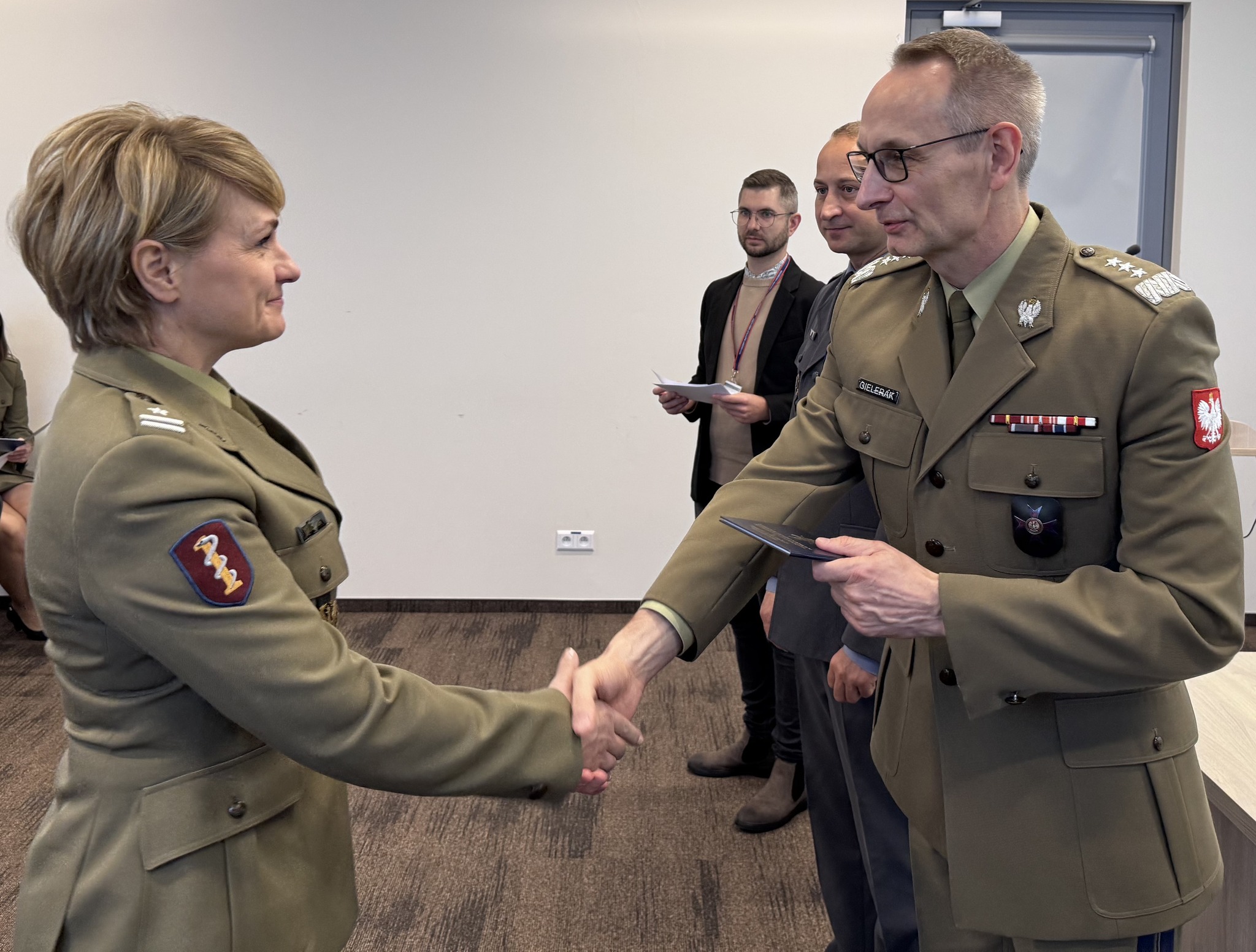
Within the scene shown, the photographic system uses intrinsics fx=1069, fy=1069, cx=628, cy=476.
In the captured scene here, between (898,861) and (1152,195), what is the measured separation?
4.02 meters

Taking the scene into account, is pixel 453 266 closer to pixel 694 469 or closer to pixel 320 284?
pixel 320 284

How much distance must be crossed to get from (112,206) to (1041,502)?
1.13 m

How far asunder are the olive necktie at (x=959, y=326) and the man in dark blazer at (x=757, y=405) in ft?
5.96

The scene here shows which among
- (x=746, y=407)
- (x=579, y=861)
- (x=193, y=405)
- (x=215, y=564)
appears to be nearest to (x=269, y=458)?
(x=193, y=405)

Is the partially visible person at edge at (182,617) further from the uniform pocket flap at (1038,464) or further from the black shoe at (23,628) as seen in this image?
the black shoe at (23,628)

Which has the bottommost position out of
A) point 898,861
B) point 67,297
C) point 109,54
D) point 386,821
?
point 386,821

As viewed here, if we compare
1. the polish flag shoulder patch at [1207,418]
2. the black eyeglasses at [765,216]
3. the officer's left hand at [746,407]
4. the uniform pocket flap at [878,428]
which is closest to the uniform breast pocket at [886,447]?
the uniform pocket flap at [878,428]

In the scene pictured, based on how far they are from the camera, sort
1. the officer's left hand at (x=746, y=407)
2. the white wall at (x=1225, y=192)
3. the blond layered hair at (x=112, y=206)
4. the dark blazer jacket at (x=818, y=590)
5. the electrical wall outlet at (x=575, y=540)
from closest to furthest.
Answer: the blond layered hair at (x=112, y=206)
the dark blazer jacket at (x=818, y=590)
the officer's left hand at (x=746, y=407)
the white wall at (x=1225, y=192)
the electrical wall outlet at (x=575, y=540)

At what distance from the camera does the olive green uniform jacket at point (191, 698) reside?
3.57 ft

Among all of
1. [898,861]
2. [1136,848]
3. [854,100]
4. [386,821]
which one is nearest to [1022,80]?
[1136,848]

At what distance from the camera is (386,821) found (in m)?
3.12

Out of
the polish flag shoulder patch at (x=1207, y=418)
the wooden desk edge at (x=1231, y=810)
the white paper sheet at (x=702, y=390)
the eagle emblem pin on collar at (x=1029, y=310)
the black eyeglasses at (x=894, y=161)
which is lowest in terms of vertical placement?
the wooden desk edge at (x=1231, y=810)

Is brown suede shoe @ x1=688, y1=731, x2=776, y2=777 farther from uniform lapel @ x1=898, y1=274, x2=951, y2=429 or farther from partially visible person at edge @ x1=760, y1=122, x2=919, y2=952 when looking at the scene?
uniform lapel @ x1=898, y1=274, x2=951, y2=429

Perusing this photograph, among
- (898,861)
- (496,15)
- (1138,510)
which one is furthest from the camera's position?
(496,15)
